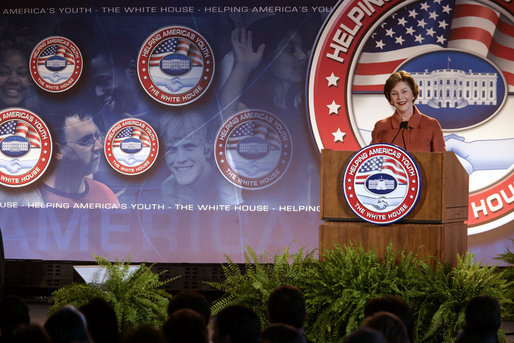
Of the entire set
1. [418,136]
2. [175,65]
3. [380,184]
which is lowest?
[380,184]

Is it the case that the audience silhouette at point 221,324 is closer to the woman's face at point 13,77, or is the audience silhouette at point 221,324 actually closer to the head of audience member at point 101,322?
the head of audience member at point 101,322

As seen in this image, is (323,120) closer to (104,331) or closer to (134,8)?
(134,8)

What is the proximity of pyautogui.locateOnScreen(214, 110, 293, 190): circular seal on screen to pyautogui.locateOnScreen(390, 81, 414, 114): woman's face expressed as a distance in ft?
8.69

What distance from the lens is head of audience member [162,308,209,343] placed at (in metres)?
2.75

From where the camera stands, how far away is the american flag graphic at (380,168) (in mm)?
4344

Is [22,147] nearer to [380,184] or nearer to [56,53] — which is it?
[56,53]

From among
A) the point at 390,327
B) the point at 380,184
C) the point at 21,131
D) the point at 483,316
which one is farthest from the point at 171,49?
the point at 390,327

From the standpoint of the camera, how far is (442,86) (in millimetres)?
7637

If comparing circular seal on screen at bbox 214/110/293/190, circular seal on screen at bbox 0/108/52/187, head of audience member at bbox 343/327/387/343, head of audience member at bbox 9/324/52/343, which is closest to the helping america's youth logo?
circular seal on screen at bbox 214/110/293/190

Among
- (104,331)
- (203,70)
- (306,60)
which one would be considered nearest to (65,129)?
(203,70)

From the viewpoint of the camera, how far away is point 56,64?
8.09 meters

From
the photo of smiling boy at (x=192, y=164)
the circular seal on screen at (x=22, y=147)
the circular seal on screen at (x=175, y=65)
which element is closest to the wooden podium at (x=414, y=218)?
the photo of smiling boy at (x=192, y=164)

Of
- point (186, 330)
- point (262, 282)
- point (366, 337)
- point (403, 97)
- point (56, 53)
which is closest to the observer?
point (366, 337)

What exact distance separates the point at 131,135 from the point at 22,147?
4.19ft
